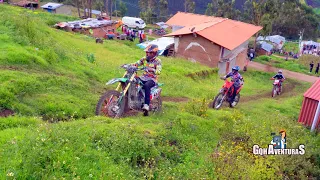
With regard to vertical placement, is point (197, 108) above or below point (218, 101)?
above

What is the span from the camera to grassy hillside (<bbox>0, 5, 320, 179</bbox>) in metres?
5.12

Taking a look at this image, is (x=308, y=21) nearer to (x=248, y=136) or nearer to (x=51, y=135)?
(x=248, y=136)

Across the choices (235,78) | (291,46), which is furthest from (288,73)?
(291,46)

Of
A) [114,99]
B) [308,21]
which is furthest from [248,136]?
[308,21]

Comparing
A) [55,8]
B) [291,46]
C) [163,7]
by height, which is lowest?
[291,46]

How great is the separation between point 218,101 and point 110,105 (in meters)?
5.30

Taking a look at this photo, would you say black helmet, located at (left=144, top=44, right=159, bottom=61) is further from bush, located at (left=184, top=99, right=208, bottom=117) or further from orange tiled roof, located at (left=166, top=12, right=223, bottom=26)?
orange tiled roof, located at (left=166, top=12, right=223, bottom=26)

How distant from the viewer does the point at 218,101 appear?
39.4ft

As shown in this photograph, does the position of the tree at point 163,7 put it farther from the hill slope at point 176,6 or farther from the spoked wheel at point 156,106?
the spoked wheel at point 156,106

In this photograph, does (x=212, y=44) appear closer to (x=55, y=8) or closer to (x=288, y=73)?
(x=288, y=73)

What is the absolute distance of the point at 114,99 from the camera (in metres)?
8.03

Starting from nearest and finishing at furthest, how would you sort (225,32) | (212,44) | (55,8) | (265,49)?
(212,44) < (225,32) < (265,49) < (55,8)

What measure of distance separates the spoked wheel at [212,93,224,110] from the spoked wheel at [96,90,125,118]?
4755 millimetres

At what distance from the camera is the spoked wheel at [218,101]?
11.8 m
